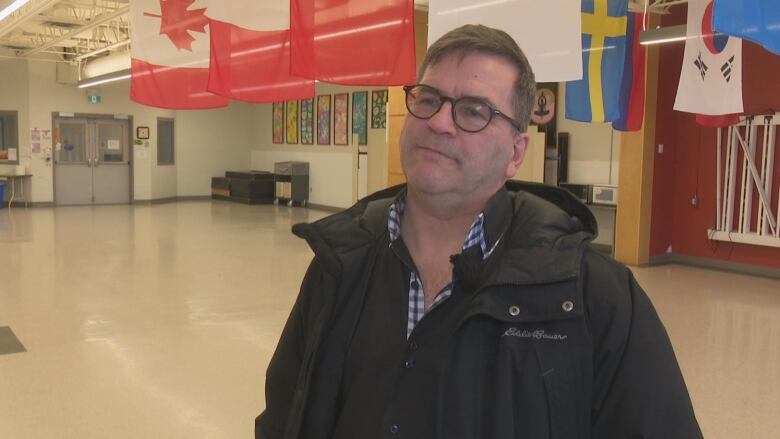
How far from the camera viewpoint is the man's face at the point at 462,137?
131cm

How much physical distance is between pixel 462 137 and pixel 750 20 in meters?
3.38

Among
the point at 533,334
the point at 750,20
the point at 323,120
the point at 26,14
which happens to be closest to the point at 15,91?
the point at 26,14

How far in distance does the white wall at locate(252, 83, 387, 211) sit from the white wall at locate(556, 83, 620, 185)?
14.4 feet

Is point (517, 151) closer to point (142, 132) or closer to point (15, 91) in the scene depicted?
point (15, 91)

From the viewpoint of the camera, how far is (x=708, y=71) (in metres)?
5.80

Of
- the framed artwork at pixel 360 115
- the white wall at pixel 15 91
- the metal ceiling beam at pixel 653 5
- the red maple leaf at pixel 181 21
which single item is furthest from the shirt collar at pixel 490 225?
the white wall at pixel 15 91

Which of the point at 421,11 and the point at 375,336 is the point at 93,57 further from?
the point at 375,336

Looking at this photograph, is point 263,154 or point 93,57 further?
point 263,154

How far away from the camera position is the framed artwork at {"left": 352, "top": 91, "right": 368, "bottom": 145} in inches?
622

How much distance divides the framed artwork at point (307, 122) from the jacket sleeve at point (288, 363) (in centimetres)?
1645

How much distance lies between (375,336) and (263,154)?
1909cm

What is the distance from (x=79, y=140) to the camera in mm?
17547

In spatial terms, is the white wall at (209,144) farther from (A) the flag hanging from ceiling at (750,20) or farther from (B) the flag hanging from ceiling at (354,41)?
(A) the flag hanging from ceiling at (750,20)

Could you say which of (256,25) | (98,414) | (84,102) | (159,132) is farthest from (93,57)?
(98,414)
